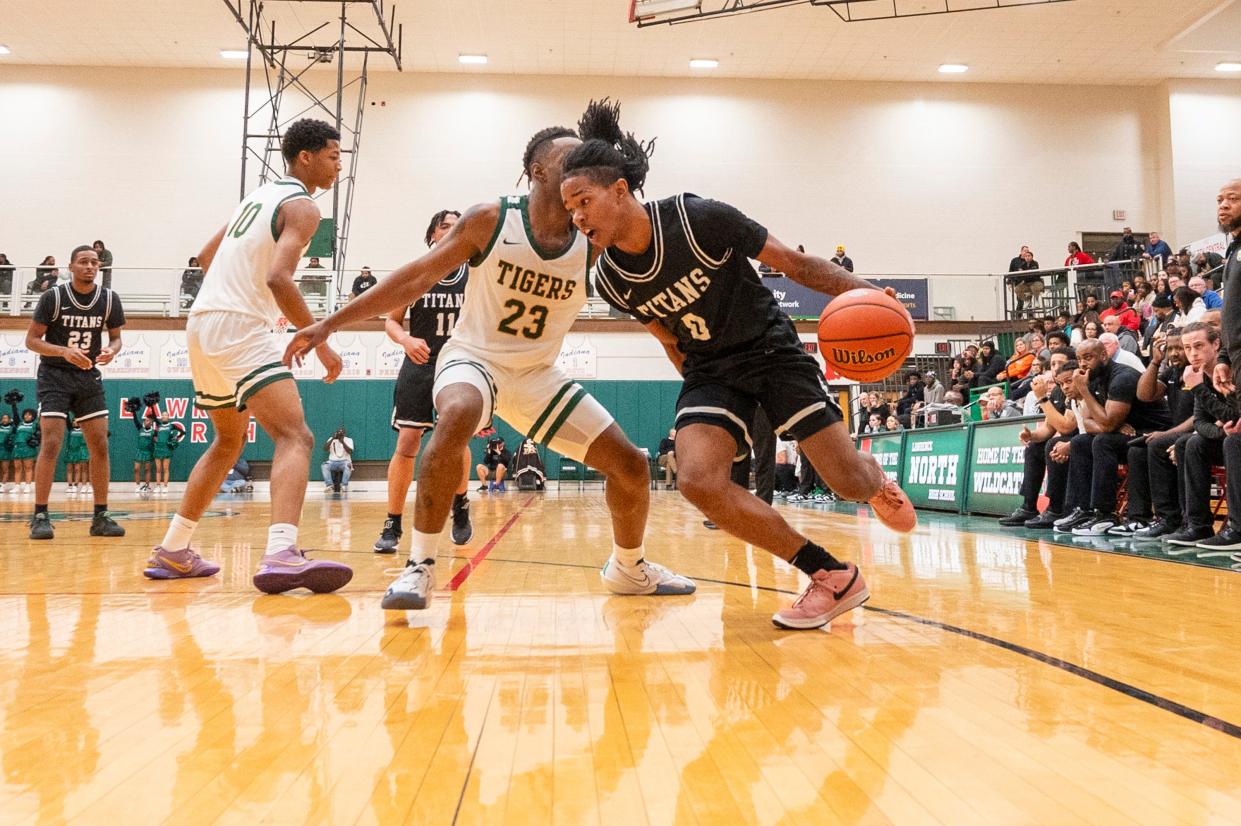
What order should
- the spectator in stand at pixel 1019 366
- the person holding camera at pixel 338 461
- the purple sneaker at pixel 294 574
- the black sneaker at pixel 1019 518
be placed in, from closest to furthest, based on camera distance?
the purple sneaker at pixel 294 574
the black sneaker at pixel 1019 518
the spectator in stand at pixel 1019 366
the person holding camera at pixel 338 461

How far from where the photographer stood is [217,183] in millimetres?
21188

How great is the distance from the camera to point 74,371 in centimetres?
567

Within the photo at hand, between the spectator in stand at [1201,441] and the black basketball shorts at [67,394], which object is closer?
the spectator in stand at [1201,441]

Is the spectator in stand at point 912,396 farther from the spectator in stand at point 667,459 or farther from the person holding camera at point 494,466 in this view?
the person holding camera at point 494,466

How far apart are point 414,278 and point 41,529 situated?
411 cm

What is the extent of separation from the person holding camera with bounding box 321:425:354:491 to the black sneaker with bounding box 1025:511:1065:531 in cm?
1295

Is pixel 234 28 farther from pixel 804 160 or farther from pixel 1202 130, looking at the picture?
pixel 1202 130

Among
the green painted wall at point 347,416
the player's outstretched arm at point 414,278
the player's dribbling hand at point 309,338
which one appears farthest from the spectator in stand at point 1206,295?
the green painted wall at point 347,416

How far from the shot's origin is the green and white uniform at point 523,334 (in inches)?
118

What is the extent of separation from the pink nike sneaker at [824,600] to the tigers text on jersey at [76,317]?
4.85 metres

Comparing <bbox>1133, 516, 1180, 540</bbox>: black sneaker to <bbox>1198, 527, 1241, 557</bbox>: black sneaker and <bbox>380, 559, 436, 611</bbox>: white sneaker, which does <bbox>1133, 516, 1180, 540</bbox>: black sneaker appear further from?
<bbox>380, 559, 436, 611</bbox>: white sneaker

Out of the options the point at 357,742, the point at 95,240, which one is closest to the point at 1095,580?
the point at 357,742

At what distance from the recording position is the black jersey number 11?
3.06 metres

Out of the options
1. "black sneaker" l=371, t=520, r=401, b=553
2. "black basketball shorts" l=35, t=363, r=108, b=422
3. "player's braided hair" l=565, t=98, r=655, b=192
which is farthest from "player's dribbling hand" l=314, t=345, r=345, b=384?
"black basketball shorts" l=35, t=363, r=108, b=422
